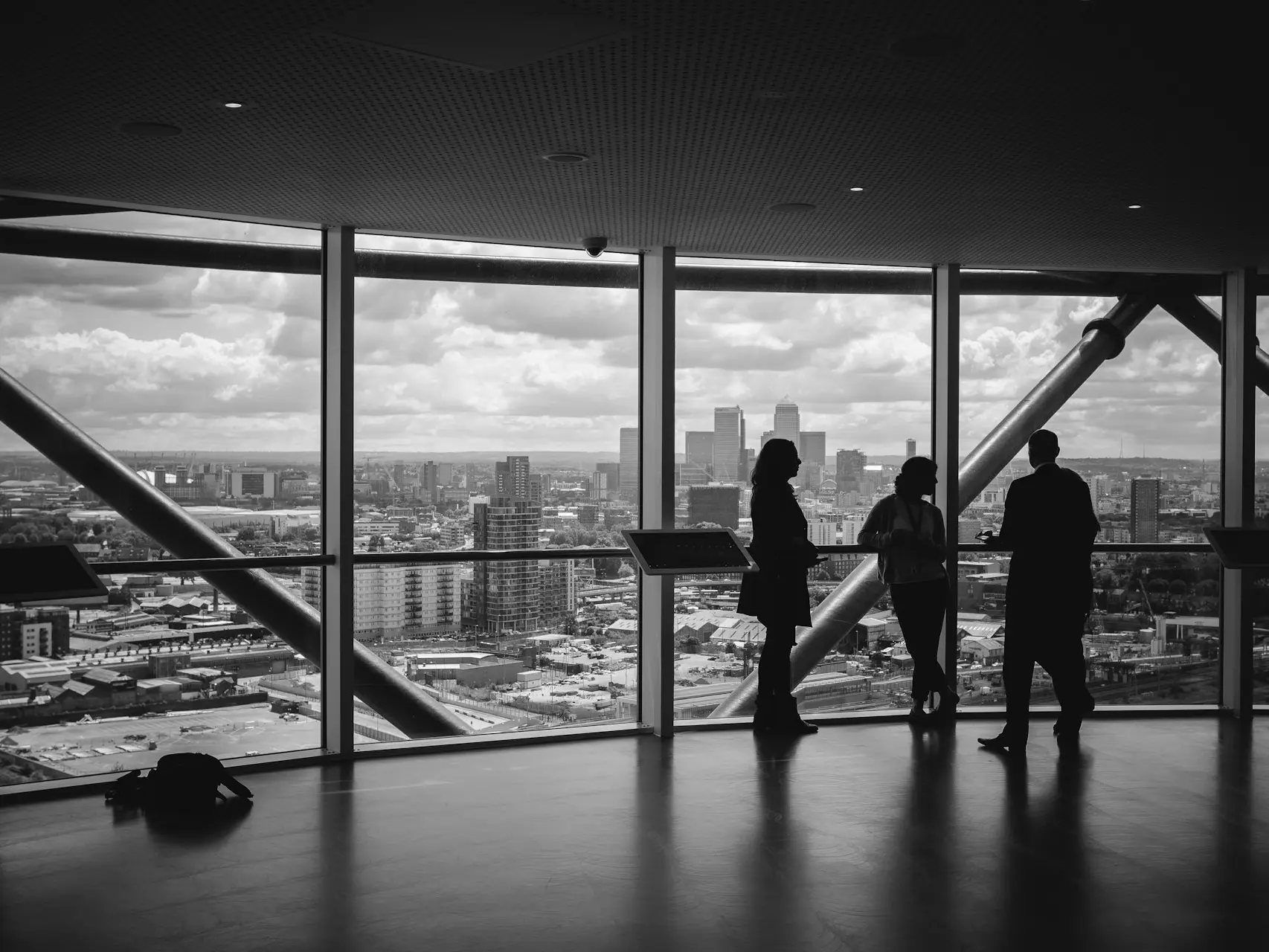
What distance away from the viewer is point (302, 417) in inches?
269

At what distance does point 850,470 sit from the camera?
8141 millimetres

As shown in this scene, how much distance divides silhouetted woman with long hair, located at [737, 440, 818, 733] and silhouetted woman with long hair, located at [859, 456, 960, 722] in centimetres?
52

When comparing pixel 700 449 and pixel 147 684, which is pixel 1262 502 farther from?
pixel 147 684

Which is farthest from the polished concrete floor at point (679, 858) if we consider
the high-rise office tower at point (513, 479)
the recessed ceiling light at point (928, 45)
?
the recessed ceiling light at point (928, 45)

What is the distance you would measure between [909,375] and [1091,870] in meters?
4.29

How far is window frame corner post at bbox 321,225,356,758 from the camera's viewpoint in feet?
22.1

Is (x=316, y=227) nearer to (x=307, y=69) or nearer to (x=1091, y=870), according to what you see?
(x=307, y=69)

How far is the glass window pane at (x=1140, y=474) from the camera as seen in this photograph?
834 cm

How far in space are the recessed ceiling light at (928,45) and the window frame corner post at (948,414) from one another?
426 cm

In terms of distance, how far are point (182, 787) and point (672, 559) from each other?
3057 millimetres

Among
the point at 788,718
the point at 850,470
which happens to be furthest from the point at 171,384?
the point at 850,470

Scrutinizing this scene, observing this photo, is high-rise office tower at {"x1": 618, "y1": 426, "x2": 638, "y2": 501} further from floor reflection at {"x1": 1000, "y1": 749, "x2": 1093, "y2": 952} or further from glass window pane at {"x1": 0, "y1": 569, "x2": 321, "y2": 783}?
floor reflection at {"x1": 1000, "y1": 749, "x2": 1093, "y2": 952}

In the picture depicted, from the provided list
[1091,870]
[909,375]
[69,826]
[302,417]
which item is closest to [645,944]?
[1091,870]

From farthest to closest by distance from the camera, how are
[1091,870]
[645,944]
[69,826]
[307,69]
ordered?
[69,826] → [1091,870] → [307,69] → [645,944]
